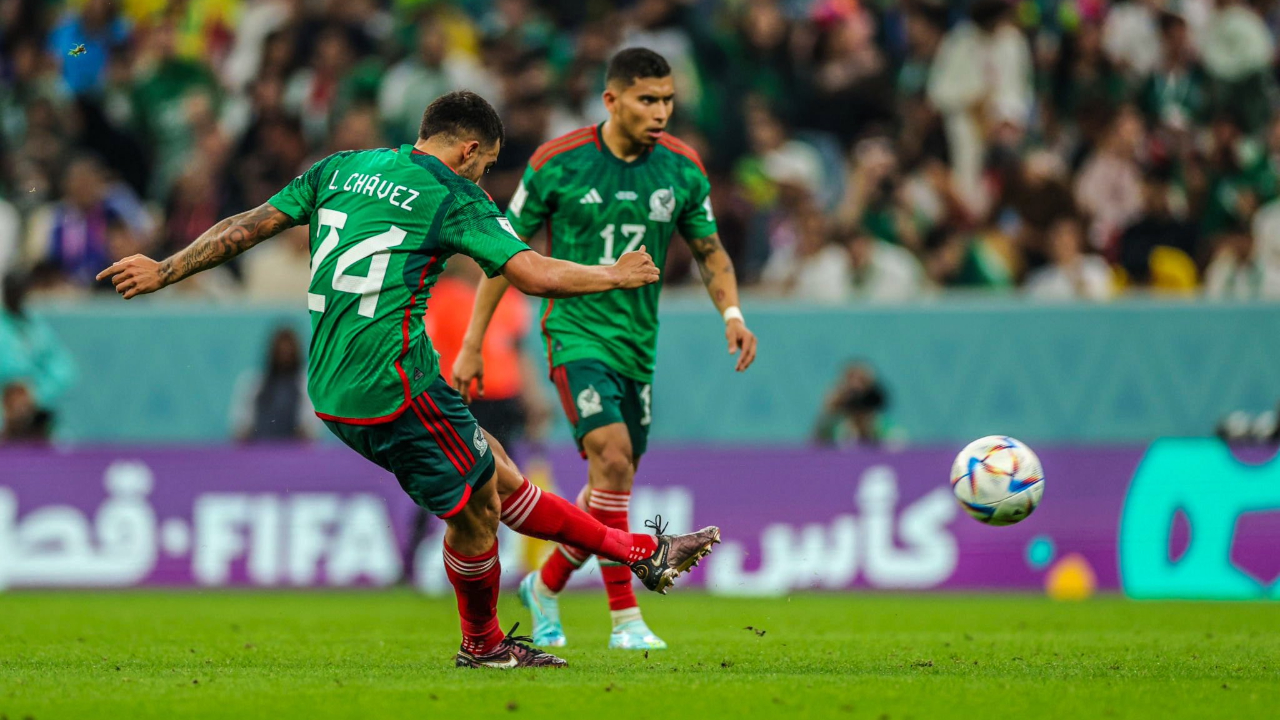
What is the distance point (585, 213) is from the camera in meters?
9.00

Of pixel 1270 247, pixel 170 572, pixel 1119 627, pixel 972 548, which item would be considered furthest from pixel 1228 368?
pixel 170 572

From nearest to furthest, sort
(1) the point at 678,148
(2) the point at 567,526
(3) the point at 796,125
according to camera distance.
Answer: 1. (2) the point at 567,526
2. (1) the point at 678,148
3. (3) the point at 796,125

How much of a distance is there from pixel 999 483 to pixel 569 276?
9.19 ft

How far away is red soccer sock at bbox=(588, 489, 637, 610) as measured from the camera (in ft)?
29.0

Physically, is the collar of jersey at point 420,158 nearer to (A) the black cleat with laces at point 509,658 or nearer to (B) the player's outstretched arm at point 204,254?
(B) the player's outstretched arm at point 204,254

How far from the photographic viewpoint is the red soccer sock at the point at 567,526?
7.77 meters

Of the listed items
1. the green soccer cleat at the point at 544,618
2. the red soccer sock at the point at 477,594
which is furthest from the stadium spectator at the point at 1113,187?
the red soccer sock at the point at 477,594

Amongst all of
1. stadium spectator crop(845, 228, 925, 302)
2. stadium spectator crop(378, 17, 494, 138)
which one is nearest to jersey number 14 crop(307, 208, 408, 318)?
stadium spectator crop(845, 228, 925, 302)

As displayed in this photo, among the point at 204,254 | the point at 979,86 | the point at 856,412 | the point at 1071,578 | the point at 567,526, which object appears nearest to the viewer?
the point at 204,254

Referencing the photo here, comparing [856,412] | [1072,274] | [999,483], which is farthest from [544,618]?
[1072,274]

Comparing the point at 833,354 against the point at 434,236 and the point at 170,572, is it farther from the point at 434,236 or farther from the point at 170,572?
the point at 434,236

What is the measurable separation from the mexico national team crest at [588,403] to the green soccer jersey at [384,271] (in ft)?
5.26

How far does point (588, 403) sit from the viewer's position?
8836 millimetres

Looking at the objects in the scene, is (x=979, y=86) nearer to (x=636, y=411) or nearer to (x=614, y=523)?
(x=636, y=411)
